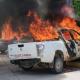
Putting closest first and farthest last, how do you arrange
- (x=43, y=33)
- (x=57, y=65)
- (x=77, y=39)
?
1. (x=57, y=65)
2. (x=43, y=33)
3. (x=77, y=39)

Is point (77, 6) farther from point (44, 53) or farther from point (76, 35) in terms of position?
point (44, 53)

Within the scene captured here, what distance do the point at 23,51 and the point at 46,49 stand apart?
0.84 metres

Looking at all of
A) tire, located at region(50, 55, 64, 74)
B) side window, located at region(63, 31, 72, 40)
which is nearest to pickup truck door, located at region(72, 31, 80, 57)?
side window, located at region(63, 31, 72, 40)

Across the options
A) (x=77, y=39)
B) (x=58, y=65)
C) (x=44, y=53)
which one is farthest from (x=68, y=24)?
(x=44, y=53)

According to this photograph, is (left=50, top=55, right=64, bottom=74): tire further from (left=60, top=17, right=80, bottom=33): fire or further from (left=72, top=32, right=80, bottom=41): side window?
(left=60, top=17, right=80, bottom=33): fire

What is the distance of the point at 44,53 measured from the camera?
12.2 metres

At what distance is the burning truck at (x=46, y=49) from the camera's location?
40.2 ft

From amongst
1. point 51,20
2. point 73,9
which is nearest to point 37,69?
point 51,20

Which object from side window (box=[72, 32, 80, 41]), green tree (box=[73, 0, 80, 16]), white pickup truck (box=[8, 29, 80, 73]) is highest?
green tree (box=[73, 0, 80, 16])

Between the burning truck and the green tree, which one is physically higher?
the green tree

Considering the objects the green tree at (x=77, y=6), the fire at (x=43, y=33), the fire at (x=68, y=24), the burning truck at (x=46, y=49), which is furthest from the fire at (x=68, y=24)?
the green tree at (x=77, y=6)

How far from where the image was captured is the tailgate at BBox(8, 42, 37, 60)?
12250 mm

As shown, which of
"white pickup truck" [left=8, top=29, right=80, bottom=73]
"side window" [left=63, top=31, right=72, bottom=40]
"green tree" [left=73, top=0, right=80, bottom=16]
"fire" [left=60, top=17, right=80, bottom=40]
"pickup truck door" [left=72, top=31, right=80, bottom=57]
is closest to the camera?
"white pickup truck" [left=8, top=29, right=80, bottom=73]

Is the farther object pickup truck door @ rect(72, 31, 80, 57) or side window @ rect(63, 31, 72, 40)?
pickup truck door @ rect(72, 31, 80, 57)
